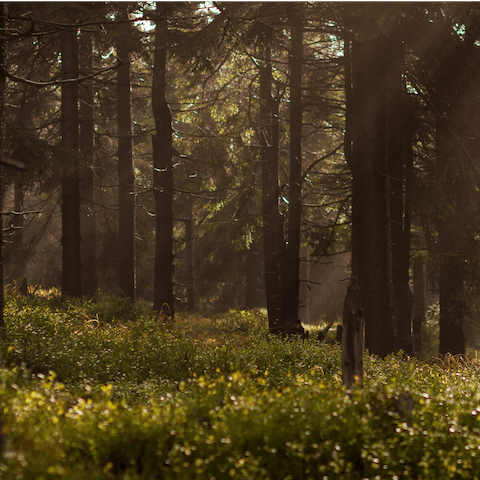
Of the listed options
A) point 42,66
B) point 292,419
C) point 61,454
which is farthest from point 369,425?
point 42,66

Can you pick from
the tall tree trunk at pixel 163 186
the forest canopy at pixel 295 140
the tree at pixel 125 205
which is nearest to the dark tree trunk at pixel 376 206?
the forest canopy at pixel 295 140

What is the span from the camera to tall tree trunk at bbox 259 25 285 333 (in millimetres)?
14545

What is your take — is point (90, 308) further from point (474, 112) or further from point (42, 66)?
point (474, 112)

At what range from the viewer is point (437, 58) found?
11.5 meters

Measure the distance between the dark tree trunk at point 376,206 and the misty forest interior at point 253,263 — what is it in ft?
0.16

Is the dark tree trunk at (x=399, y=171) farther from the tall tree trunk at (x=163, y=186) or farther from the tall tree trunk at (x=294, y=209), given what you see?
the tall tree trunk at (x=163, y=186)

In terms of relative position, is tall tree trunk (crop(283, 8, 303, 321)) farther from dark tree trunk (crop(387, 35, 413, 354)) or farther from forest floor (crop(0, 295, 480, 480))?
forest floor (crop(0, 295, 480, 480))

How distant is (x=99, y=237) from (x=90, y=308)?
29.0ft

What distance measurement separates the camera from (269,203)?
1536 centimetres

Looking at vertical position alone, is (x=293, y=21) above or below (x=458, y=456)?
above

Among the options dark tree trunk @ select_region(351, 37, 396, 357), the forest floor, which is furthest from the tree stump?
dark tree trunk @ select_region(351, 37, 396, 357)

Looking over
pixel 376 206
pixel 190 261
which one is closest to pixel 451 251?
pixel 376 206

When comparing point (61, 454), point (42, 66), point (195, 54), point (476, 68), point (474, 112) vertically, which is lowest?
point (61, 454)

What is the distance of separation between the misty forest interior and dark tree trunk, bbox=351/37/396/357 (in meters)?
0.05
